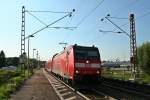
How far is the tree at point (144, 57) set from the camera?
5662cm

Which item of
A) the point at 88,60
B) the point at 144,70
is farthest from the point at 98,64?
the point at 144,70

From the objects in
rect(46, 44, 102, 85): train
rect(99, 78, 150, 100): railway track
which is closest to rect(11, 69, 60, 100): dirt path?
rect(46, 44, 102, 85): train

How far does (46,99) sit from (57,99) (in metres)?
0.59

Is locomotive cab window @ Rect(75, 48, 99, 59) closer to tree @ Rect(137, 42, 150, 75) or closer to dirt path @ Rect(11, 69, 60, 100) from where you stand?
dirt path @ Rect(11, 69, 60, 100)

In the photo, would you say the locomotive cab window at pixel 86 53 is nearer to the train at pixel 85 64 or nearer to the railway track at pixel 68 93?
the train at pixel 85 64

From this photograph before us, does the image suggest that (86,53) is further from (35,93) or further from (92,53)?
(35,93)

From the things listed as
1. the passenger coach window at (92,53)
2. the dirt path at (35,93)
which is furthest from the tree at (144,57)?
the passenger coach window at (92,53)

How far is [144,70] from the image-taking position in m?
56.1

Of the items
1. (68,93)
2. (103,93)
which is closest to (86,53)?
(103,93)

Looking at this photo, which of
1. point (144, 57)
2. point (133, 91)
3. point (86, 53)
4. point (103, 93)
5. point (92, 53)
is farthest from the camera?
point (144, 57)

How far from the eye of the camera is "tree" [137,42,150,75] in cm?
5662

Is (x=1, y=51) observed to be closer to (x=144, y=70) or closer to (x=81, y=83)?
(x=144, y=70)

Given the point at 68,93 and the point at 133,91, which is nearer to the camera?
the point at 68,93

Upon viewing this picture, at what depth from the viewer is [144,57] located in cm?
5875
